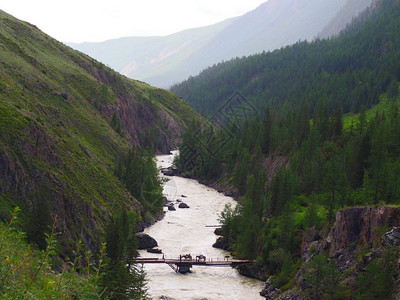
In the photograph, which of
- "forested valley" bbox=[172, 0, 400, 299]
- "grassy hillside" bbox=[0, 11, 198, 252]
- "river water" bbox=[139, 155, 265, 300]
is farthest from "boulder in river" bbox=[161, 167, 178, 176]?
"river water" bbox=[139, 155, 265, 300]

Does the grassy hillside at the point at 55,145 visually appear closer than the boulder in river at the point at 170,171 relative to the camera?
Yes

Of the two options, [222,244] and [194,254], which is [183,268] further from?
[222,244]

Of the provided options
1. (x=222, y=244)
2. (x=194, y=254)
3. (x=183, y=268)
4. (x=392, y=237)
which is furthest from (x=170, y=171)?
(x=392, y=237)

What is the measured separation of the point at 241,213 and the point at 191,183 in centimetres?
5892

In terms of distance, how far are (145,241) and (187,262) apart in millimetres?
13040

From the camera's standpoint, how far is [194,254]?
7381cm

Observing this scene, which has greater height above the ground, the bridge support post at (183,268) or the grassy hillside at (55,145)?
the grassy hillside at (55,145)

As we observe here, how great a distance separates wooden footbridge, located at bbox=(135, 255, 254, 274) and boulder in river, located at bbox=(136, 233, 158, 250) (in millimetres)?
7680

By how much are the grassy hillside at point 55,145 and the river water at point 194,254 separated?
10671mm

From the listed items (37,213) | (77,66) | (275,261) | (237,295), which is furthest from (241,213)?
(77,66)

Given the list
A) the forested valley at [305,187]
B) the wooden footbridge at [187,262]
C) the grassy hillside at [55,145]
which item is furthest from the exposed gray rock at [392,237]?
the grassy hillside at [55,145]

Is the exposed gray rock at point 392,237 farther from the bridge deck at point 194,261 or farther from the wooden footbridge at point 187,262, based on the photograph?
the bridge deck at point 194,261

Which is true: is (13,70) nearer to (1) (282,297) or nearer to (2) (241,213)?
(2) (241,213)

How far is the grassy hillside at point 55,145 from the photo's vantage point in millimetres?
62781
